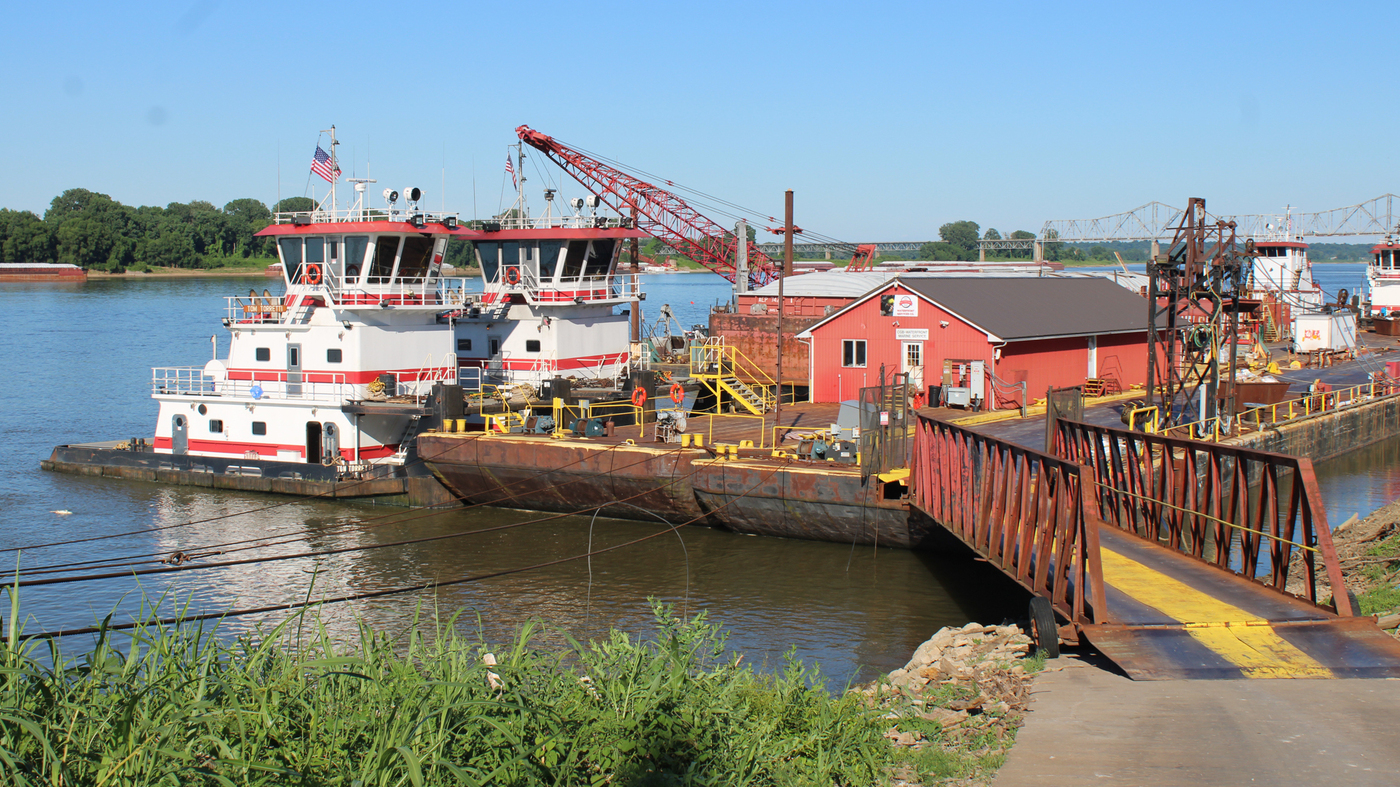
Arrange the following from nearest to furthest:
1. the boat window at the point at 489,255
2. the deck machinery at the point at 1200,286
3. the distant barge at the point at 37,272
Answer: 1. the deck machinery at the point at 1200,286
2. the boat window at the point at 489,255
3. the distant barge at the point at 37,272

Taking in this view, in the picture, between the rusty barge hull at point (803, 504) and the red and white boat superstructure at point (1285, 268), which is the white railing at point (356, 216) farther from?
the red and white boat superstructure at point (1285, 268)

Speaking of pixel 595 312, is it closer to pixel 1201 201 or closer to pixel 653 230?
pixel 1201 201

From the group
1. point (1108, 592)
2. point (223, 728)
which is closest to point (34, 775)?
point (223, 728)

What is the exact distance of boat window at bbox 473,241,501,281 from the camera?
3512 centimetres

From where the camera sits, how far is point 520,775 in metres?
7.22

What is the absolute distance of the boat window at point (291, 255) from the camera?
31391 millimetres

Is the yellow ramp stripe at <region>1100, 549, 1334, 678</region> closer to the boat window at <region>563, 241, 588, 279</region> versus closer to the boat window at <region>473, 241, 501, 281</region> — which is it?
the boat window at <region>563, 241, 588, 279</region>

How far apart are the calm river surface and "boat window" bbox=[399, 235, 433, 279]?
7.23 meters

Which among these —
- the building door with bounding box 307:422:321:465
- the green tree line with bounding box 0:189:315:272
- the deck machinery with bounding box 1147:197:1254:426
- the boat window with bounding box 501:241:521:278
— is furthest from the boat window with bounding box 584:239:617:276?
the green tree line with bounding box 0:189:315:272

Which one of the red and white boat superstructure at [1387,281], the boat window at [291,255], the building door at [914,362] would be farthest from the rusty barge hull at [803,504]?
the red and white boat superstructure at [1387,281]

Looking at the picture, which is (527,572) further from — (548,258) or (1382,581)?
(1382,581)

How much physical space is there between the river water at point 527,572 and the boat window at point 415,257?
7142mm

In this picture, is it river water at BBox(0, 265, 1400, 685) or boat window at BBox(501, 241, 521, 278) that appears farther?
boat window at BBox(501, 241, 521, 278)

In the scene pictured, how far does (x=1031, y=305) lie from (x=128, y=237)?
154 m
